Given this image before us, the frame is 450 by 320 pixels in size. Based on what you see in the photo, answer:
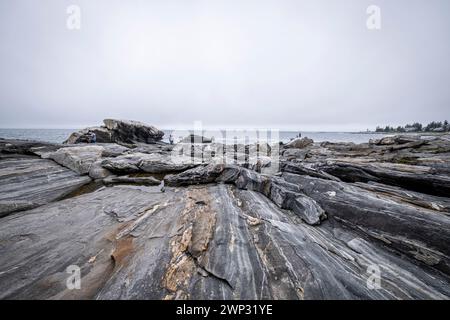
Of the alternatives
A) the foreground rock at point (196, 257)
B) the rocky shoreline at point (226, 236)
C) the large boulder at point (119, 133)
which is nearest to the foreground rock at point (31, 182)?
the rocky shoreline at point (226, 236)

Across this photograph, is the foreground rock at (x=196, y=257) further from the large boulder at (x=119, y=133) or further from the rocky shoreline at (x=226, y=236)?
the large boulder at (x=119, y=133)

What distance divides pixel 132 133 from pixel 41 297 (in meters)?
37.3

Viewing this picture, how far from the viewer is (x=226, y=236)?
5.59 m

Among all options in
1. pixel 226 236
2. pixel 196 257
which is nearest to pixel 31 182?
pixel 196 257

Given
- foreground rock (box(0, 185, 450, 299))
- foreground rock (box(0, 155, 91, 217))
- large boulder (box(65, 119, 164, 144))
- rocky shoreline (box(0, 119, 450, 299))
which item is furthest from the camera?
large boulder (box(65, 119, 164, 144))

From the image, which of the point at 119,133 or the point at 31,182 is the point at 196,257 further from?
the point at 119,133

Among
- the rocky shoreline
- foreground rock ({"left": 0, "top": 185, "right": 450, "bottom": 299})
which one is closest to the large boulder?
the rocky shoreline

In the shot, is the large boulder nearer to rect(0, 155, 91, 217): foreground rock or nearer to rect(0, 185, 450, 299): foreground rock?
rect(0, 155, 91, 217): foreground rock

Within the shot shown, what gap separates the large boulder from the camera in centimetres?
2803

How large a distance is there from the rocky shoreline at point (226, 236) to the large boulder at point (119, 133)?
63.9 ft

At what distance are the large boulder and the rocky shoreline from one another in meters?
19.5

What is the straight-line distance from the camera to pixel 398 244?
5711 millimetres
